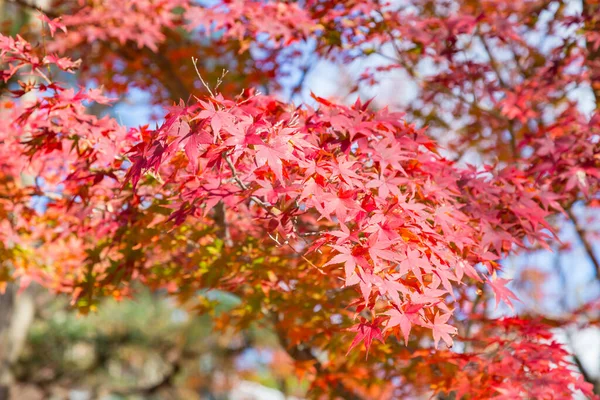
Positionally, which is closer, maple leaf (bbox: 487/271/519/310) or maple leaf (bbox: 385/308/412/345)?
maple leaf (bbox: 385/308/412/345)

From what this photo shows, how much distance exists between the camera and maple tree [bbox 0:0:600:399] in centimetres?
183

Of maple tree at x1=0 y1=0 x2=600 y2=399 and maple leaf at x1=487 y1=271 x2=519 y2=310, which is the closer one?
maple tree at x1=0 y1=0 x2=600 y2=399

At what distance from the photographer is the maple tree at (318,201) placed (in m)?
1.83

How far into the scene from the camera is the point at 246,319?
129 inches

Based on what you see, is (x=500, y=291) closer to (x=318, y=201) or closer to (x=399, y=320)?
(x=399, y=320)

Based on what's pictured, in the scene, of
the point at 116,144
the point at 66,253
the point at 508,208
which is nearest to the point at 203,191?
the point at 116,144

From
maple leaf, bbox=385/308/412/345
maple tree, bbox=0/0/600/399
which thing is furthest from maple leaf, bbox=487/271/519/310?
maple leaf, bbox=385/308/412/345

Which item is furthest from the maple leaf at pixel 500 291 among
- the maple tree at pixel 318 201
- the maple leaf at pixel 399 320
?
the maple leaf at pixel 399 320

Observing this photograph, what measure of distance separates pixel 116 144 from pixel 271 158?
1089mm

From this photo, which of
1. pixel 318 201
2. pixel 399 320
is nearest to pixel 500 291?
pixel 399 320

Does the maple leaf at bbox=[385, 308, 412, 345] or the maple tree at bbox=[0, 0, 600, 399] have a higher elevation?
the maple tree at bbox=[0, 0, 600, 399]

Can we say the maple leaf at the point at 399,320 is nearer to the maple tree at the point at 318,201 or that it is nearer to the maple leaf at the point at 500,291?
the maple tree at the point at 318,201

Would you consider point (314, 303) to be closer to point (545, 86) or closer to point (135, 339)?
point (545, 86)

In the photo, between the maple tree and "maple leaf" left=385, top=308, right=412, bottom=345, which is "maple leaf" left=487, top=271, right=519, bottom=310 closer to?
the maple tree
